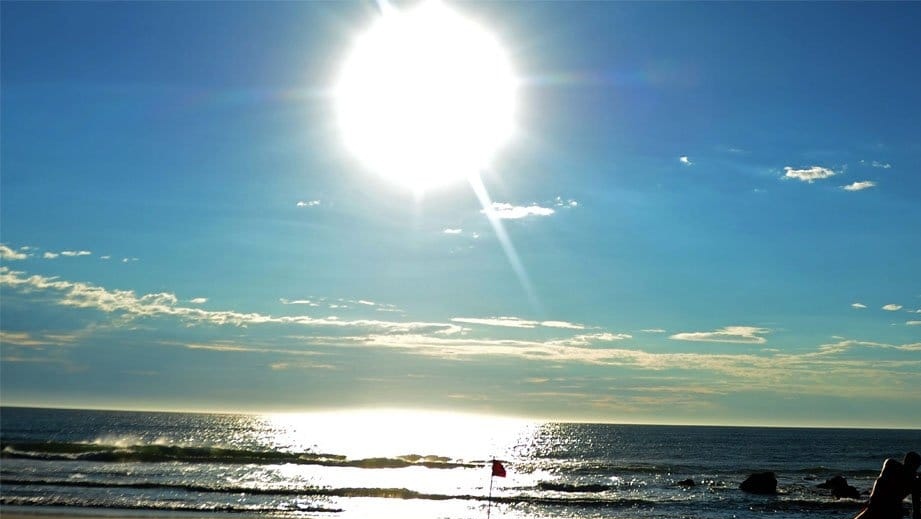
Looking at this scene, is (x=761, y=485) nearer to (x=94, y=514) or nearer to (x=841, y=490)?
(x=841, y=490)

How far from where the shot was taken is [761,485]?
1629 inches

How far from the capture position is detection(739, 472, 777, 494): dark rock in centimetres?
4106

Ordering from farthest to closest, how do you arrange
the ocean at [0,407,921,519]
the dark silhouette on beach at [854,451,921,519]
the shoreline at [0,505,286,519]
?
the ocean at [0,407,921,519]
the shoreline at [0,505,286,519]
the dark silhouette on beach at [854,451,921,519]

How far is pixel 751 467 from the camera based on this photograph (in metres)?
62.6

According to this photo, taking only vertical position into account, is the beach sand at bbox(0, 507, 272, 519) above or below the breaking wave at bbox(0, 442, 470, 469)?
above

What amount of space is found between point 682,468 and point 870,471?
53.4 feet

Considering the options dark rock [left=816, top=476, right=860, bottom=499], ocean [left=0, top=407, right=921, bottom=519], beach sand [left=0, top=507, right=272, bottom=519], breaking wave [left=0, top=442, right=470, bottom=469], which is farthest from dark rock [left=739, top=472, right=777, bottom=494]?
beach sand [left=0, top=507, right=272, bottom=519]

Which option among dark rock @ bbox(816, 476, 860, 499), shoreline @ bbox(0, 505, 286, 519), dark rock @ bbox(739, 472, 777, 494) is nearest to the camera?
shoreline @ bbox(0, 505, 286, 519)

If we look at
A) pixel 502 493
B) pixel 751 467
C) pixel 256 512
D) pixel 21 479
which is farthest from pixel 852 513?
pixel 21 479

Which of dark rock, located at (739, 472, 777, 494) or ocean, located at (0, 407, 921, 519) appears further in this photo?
dark rock, located at (739, 472, 777, 494)

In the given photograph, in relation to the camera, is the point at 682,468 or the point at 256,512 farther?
the point at 682,468

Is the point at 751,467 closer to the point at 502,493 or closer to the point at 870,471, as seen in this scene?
the point at 870,471

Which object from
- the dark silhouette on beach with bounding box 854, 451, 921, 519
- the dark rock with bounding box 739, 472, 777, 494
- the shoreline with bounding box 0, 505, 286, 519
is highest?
the dark silhouette on beach with bounding box 854, 451, 921, 519

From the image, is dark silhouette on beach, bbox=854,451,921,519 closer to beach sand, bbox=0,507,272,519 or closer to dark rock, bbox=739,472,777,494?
beach sand, bbox=0,507,272,519
